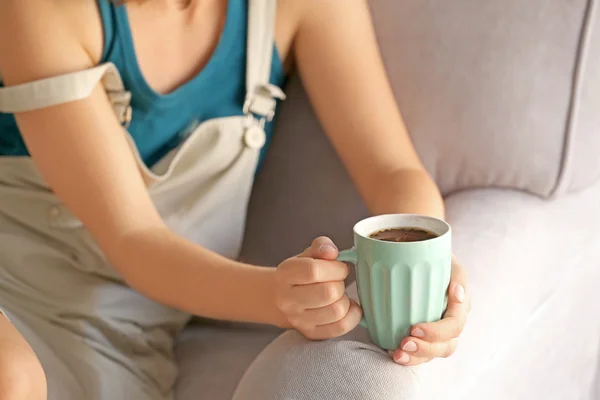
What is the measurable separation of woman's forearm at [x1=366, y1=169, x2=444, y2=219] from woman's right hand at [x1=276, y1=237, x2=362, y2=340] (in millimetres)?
182

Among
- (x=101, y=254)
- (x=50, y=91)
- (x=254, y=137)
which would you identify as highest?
(x=50, y=91)

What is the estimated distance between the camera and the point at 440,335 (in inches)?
22.8

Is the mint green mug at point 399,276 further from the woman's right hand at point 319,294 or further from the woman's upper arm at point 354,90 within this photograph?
the woman's upper arm at point 354,90

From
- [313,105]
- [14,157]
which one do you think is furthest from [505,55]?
[14,157]

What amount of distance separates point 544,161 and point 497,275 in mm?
199

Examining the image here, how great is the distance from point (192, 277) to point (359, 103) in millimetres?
316

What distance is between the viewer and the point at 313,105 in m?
0.92

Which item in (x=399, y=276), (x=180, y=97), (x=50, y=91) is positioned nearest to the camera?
(x=399, y=276)

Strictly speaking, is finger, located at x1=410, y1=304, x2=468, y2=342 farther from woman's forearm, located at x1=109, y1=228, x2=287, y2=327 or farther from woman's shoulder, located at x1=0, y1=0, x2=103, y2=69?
woman's shoulder, located at x1=0, y1=0, x2=103, y2=69

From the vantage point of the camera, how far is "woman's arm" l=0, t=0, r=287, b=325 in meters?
0.71

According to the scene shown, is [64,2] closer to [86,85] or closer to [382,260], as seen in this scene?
[86,85]

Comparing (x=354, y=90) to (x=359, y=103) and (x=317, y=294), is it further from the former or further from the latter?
(x=317, y=294)

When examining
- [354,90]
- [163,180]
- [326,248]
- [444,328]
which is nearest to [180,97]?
[163,180]

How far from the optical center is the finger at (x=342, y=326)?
1.95 feet
